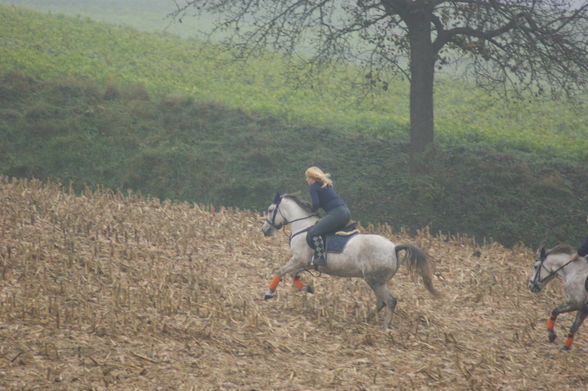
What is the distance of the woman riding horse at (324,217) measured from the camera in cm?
1039

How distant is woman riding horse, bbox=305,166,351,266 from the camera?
10.4 m

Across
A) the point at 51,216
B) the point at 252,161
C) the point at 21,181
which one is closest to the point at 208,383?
the point at 51,216

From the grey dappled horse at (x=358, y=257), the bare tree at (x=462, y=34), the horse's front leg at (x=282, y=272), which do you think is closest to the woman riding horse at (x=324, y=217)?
the grey dappled horse at (x=358, y=257)

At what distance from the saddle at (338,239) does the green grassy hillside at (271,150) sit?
7.02 meters

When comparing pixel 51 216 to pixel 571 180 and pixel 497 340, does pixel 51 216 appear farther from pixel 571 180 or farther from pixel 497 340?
pixel 571 180

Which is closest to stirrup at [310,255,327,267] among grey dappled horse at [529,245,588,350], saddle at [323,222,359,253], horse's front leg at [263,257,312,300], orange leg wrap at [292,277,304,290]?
saddle at [323,222,359,253]

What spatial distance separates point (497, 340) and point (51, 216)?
994 cm

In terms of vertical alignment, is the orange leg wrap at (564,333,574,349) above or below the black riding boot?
below

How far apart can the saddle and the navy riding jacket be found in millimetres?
428

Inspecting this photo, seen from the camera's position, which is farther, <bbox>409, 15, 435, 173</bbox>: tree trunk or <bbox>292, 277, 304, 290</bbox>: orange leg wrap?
<bbox>409, 15, 435, 173</bbox>: tree trunk

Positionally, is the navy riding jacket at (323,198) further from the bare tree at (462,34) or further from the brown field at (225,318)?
the bare tree at (462,34)

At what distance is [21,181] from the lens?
1697cm

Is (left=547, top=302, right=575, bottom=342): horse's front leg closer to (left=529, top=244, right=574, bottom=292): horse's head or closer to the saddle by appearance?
(left=529, top=244, right=574, bottom=292): horse's head

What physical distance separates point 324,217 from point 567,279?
4.14 meters
